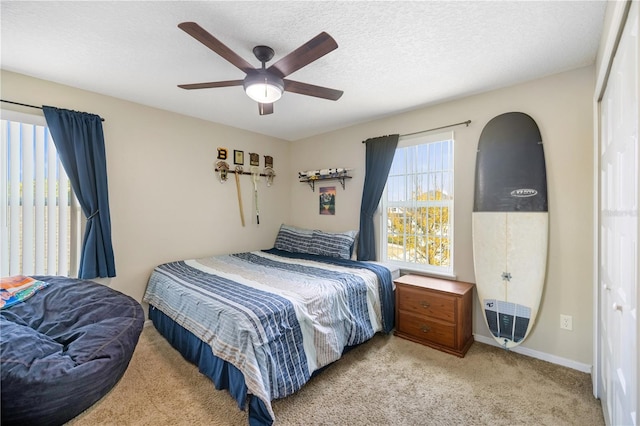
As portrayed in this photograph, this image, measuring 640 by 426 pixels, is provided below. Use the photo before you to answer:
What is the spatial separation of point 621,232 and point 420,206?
1.91 metres

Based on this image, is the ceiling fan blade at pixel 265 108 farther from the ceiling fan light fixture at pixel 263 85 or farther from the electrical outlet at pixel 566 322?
the electrical outlet at pixel 566 322

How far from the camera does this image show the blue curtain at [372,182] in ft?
10.6

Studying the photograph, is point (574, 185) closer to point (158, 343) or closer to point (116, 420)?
point (116, 420)

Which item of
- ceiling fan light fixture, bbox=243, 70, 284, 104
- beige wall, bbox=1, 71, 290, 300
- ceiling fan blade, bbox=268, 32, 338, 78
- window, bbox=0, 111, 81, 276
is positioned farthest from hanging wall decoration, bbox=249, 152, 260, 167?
ceiling fan blade, bbox=268, 32, 338, 78

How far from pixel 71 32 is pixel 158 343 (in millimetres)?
2531

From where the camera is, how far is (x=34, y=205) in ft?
7.78

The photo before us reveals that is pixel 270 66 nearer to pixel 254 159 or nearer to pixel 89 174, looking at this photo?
pixel 89 174

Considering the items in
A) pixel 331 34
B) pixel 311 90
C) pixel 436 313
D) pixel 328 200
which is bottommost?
pixel 436 313

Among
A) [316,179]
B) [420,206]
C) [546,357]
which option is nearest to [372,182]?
[420,206]

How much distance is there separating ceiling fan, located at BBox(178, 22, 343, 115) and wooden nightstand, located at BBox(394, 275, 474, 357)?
1917 mm

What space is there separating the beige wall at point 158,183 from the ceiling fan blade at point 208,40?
1.94m

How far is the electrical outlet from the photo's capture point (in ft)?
7.23

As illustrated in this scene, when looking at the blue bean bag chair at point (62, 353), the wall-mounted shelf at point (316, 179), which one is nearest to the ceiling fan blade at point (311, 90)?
the blue bean bag chair at point (62, 353)

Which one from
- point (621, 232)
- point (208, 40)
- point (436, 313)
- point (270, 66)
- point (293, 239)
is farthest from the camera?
point (293, 239)
